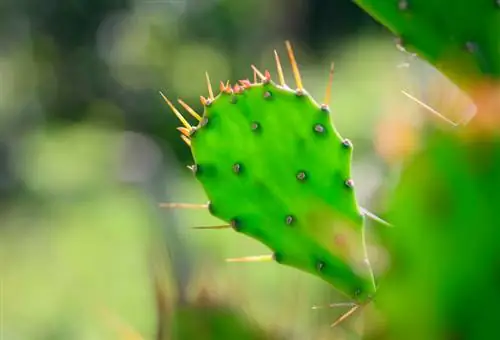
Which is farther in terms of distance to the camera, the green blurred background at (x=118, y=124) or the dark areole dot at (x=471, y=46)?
the green blurred background at (x=118, y=124)

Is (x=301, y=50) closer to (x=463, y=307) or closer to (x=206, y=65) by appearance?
(x=206, y=65)

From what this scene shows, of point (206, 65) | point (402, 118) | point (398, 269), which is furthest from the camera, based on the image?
point (206, 65)

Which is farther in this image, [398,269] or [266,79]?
[266,79]

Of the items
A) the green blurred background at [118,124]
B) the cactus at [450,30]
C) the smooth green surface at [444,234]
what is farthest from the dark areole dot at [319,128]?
the green blurred background at [118,124]

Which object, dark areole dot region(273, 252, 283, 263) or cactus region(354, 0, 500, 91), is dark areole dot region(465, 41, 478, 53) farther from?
dark areole dot region(273, 252, 283, 263)

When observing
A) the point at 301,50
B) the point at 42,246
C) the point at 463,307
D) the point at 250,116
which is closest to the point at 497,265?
the point at 463,307

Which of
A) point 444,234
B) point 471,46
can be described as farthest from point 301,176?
point 444,234

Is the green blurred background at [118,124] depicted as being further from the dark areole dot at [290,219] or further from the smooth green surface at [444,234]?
the smooth green surface at [444,234]
